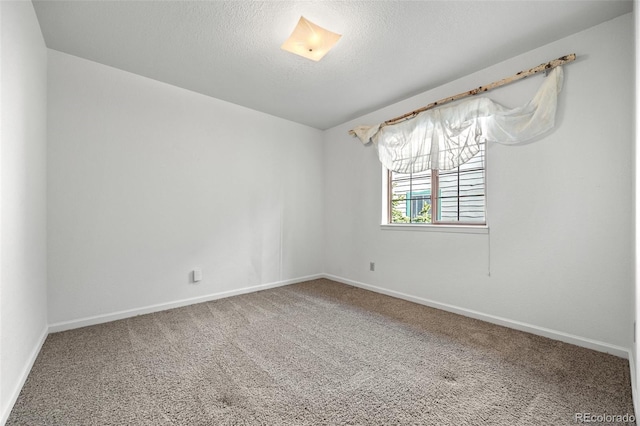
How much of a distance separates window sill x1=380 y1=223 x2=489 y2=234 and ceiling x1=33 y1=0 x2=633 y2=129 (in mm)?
1503

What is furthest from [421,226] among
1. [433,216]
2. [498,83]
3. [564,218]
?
[498,83]

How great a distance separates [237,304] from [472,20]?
10.8ft

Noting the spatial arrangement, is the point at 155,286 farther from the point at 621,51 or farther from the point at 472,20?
the point at 621,51

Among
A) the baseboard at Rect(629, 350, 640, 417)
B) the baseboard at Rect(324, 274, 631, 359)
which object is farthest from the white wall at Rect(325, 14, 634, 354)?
the baseboard at Rect(629, 350, 640, 417)

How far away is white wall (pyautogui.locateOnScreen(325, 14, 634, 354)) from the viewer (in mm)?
1992

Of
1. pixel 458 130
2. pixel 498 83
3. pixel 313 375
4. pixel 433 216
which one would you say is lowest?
pixel 313 375

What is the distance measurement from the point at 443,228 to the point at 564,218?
991mm

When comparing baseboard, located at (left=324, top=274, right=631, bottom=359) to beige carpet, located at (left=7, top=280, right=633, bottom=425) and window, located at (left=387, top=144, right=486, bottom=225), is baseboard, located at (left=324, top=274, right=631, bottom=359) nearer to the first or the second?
beige carpet, located at (left=7, top=280, right=633, bottom=425)

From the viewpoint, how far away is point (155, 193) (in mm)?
2934

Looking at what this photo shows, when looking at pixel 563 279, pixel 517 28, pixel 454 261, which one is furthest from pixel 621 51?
pixel 454 261

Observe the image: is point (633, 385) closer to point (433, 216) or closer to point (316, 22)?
point (433, 216)

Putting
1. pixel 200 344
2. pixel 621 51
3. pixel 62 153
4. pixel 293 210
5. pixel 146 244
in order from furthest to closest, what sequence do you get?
pixel 293 210 < pixel 146 244 < pixel 62 153 < pixel 200 344 < pixel 621 51

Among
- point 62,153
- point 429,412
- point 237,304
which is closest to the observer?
point 429,412

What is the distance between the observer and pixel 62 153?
2451mm
